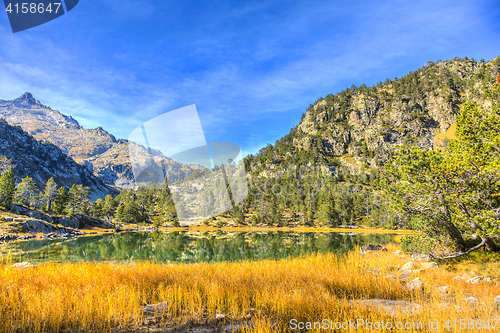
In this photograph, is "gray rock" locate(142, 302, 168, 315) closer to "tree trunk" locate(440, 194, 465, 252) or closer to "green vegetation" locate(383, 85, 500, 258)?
"green vegetation" locate(383, 85, 500, 258)

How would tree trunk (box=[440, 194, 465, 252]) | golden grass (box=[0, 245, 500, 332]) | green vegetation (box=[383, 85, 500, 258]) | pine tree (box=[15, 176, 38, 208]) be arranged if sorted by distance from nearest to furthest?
golden grass (box=[0, 245, 500, 332]) → green vegetation (box=[383, 85, 500, 258]) → tree trunk (box=[440, 194, 465, 252]) → pine tree (box=[15, 176, 38, 208])

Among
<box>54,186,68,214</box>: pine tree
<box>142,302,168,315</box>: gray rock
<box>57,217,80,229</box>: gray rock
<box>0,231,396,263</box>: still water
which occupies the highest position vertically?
<box>54,186,68,214</box>: pine tree

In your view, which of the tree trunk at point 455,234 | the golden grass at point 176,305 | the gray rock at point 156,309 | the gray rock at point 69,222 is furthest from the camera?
the gray rock at point 69,222

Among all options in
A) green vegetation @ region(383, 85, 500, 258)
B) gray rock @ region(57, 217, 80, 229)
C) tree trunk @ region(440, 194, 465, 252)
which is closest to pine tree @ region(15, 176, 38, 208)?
gray rock @ region(57, 217, 80, 229)

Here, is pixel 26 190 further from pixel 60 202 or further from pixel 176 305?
pixel 176 305

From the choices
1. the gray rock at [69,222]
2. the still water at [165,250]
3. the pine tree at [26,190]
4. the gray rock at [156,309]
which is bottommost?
the still water at [165,250]

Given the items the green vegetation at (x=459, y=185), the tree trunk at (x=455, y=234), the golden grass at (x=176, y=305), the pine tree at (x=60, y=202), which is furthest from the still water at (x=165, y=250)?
the pine tree at (x=60, y=202)

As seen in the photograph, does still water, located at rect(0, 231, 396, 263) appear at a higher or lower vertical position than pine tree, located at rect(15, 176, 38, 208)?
lower

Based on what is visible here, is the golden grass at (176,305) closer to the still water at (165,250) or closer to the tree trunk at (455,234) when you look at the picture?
the still water at (165,250)

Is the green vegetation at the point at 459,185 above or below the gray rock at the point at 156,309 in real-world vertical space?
above

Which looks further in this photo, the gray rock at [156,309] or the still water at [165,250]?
the still water at [165,250]

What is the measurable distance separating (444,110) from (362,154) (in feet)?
251

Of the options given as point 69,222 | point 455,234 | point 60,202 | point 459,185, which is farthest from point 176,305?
point 60,202

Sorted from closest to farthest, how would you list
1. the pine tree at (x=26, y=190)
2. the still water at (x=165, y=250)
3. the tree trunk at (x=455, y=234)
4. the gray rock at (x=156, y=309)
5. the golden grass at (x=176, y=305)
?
the golden grass at (x=176, y=305)
the gray rock at (x=156, y=309)
the tree trunk at (x=455, y=234)
the still water at (x=165, y=250)
the pine tree at (x=26, y=190)
